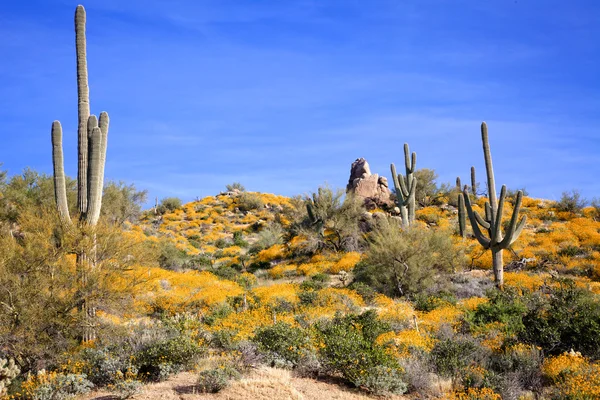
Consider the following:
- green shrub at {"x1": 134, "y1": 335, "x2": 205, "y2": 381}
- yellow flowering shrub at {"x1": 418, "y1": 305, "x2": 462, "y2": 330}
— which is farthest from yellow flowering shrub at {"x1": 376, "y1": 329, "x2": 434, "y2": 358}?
green shrub at {"x1": 134, "y1": 335, "x2": 205, "y2": 381}

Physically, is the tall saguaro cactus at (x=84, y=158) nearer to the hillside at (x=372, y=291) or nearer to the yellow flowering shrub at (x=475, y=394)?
the hillside at (x=372, y=291)

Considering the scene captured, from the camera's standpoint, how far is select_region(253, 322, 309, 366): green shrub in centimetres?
1041

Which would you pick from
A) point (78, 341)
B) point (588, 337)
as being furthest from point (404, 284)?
point (78, 341)

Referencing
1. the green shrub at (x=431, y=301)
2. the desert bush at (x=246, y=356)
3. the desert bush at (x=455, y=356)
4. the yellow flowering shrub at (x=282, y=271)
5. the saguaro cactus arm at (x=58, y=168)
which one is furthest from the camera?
the yellow flowering shrub at (x=282, y=271)

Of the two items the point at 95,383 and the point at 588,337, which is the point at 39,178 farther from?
the point at 588,337

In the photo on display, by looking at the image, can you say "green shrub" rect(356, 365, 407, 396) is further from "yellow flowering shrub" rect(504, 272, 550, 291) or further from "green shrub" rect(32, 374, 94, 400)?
"yellow flowering shrub" rect(504, 272, 550, 291)

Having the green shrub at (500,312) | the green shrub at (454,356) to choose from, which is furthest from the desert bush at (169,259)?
the green shrub at (454,356)

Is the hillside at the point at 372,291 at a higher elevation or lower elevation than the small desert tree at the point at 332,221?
lower

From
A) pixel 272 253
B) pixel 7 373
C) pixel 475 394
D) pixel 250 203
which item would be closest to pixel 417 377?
pixel 475 394

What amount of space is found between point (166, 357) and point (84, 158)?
6953mm

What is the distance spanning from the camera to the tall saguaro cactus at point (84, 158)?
44.0ft

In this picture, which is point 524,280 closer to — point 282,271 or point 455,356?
point 455,356

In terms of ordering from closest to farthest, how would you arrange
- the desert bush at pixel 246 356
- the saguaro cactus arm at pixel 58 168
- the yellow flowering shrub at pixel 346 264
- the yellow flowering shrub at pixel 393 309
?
the desert bush at pixel 246 356 → the saguaro cactus arm at pixel 58 168 → the yellow flowering shrub at pixel 393 309 → the yellow flowering shrub at pixel 346 264

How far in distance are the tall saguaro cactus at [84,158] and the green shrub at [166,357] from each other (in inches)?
141
